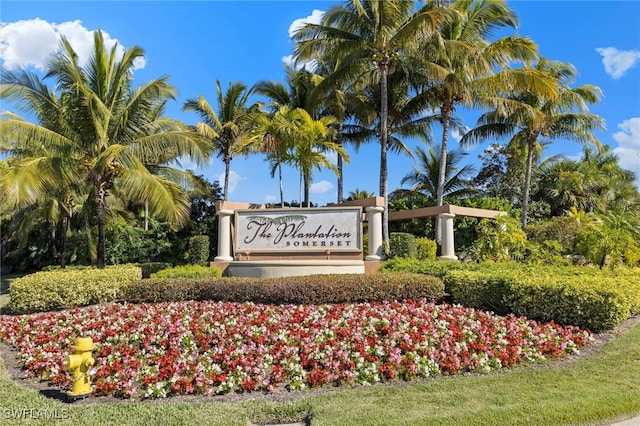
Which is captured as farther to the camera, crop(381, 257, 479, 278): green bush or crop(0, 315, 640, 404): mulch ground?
crop(381, 257, 479, 278): green bush

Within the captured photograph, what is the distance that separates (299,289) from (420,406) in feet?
15.9

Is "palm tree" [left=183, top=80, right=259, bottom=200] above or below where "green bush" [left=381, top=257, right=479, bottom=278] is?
above

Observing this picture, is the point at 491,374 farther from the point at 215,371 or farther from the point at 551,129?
the point at 551,129

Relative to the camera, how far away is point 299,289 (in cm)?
923

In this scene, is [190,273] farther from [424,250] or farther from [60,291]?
[424,250]

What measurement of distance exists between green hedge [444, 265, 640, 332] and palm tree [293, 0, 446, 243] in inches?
222

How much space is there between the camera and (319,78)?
69.1 feet

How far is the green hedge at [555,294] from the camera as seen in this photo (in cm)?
731

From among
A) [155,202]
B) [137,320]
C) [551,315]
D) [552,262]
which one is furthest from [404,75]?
[137,320]

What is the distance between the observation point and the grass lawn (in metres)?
4.30

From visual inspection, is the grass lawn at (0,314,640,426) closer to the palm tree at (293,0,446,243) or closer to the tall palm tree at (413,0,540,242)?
the palm tree at (293,0,446,243)

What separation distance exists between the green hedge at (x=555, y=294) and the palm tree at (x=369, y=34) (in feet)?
18.5

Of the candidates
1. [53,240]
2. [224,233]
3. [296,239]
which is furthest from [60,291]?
[53,240]

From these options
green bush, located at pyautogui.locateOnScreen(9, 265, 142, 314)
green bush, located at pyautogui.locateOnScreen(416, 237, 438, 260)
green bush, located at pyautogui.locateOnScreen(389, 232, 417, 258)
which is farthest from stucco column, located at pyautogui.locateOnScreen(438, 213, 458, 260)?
green bush, located at pyautogui.locateOnScreen(9, 265, 142, 314)
